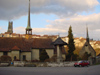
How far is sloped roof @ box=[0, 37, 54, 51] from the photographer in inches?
1762

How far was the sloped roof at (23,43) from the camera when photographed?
44750 millimetres

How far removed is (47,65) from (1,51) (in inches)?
752

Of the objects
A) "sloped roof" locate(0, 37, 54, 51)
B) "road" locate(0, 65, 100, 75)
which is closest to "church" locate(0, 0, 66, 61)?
"sloped roof" locate(0, 37, 54, 51)

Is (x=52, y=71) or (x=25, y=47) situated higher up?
(x=25, y=47)

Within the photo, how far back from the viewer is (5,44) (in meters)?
45.5

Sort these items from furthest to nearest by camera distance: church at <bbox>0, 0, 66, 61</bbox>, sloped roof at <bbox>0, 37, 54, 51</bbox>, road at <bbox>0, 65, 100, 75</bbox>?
1. sloped roof at <bbox>0, 37, 54, 51</bbox>
2. church at <bbox>0, 0, 66, 61</bbox>
3. road at <bbox>0, 65, 100, 75</bbox>

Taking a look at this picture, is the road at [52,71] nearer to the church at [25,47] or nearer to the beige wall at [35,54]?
the church at [25,47]

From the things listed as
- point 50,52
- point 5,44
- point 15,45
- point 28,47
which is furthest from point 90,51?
point 5,44

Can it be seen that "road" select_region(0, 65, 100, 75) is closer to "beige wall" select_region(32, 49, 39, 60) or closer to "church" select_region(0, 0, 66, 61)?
"church" select_region(0, 0, 66, 61)

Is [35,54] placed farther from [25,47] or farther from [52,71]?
[52,71]

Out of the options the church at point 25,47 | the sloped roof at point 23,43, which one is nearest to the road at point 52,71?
the church at point 25,47

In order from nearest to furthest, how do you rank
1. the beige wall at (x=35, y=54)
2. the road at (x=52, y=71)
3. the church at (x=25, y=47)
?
the road at (x=52, y=71) → the church at (x=25, y=47) → the beige wall at (x=35, y=54)

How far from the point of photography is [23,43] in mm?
47062

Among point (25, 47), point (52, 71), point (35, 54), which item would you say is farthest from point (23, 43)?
point (52, 71)
